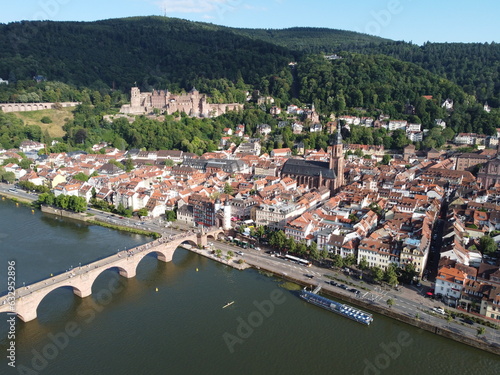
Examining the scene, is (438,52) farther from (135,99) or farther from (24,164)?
(24,164)

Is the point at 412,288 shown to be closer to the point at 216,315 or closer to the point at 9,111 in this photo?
the point at 216,315

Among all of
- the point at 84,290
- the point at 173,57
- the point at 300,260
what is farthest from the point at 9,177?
the point at 173,57

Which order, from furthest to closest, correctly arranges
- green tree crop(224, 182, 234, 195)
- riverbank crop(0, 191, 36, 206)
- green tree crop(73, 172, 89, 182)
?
green tree crop(73, 172, 89, 182), riverbank crop(0, 191, 36, 206), green tree crop(224, 182, 234, 195)

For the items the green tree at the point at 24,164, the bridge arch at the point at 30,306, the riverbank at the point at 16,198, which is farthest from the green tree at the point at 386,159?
the green tree at the point at 24,164

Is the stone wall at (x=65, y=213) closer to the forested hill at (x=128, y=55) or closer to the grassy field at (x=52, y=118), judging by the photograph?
the grassy field at (x=52, y=118)

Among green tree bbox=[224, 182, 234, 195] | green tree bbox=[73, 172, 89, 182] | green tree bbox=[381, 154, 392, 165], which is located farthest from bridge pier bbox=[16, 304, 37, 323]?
green tree bbox=[381, 154, 392, 165]

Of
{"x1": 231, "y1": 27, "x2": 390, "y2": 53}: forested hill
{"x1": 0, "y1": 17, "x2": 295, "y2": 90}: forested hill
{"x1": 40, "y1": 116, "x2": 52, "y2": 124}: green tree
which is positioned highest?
{"x1": 231, "y1": 27, "x2": 390, "y2": 53}: forested hill

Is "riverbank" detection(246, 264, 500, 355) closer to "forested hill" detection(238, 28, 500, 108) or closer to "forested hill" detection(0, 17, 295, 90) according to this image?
"forested hill" detection(238, 28, 500, 108)
